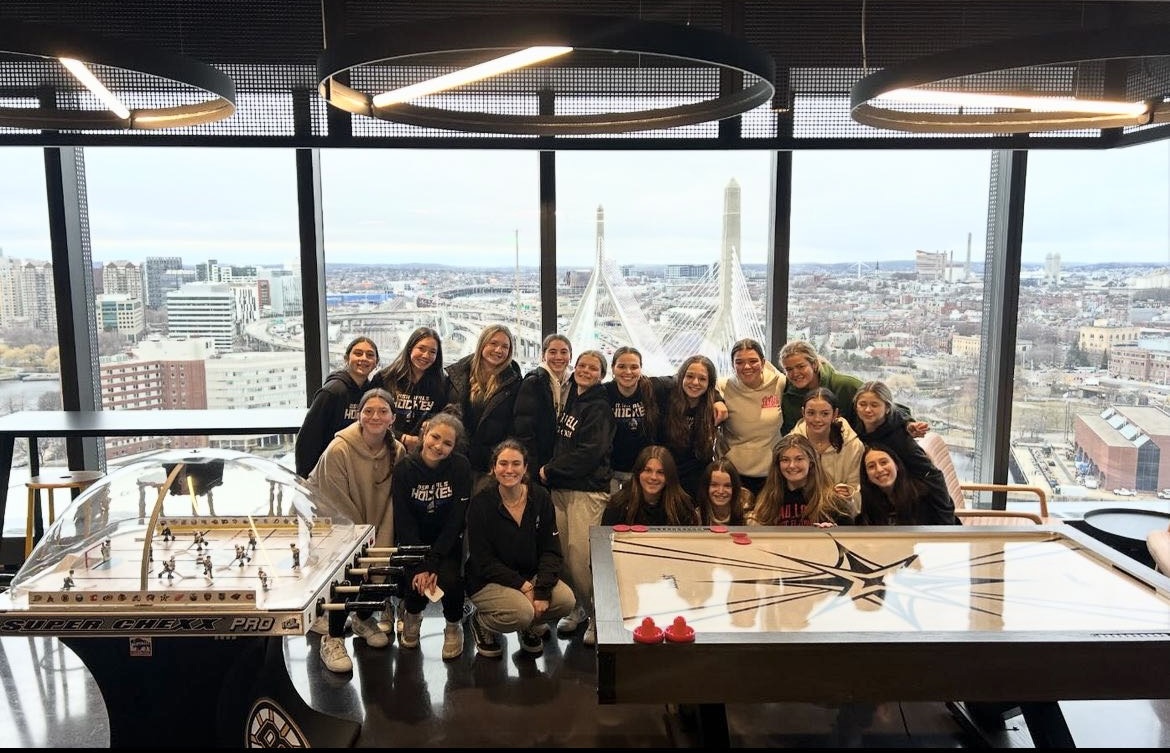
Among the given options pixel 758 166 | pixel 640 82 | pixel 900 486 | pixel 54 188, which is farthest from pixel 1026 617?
pixel 54 188

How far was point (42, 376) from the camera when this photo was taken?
18.3ft

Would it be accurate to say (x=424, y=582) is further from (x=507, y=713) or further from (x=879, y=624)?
(x=879, y=624)

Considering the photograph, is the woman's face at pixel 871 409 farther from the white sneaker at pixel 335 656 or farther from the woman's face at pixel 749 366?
the white sneaker at pixel 335 656

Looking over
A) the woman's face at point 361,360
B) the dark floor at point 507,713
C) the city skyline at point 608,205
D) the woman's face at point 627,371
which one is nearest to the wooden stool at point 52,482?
the dark floor at point 507,713

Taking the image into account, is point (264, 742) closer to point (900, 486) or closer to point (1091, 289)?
point (900, 486)

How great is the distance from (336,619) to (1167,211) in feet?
19.1

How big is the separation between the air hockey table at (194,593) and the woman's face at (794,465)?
193cm

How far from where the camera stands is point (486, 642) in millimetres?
4016

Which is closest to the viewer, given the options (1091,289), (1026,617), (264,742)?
(1026,617)

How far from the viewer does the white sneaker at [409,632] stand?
4.14 m

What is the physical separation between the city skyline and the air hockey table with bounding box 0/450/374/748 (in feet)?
8.95

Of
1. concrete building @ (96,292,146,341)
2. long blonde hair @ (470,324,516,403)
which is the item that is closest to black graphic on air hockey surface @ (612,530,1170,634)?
long blonde hair @ (470,324,516,403)

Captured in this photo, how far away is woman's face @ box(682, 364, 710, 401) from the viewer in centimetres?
439

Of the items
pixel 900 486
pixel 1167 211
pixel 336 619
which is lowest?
pixel 336 619
